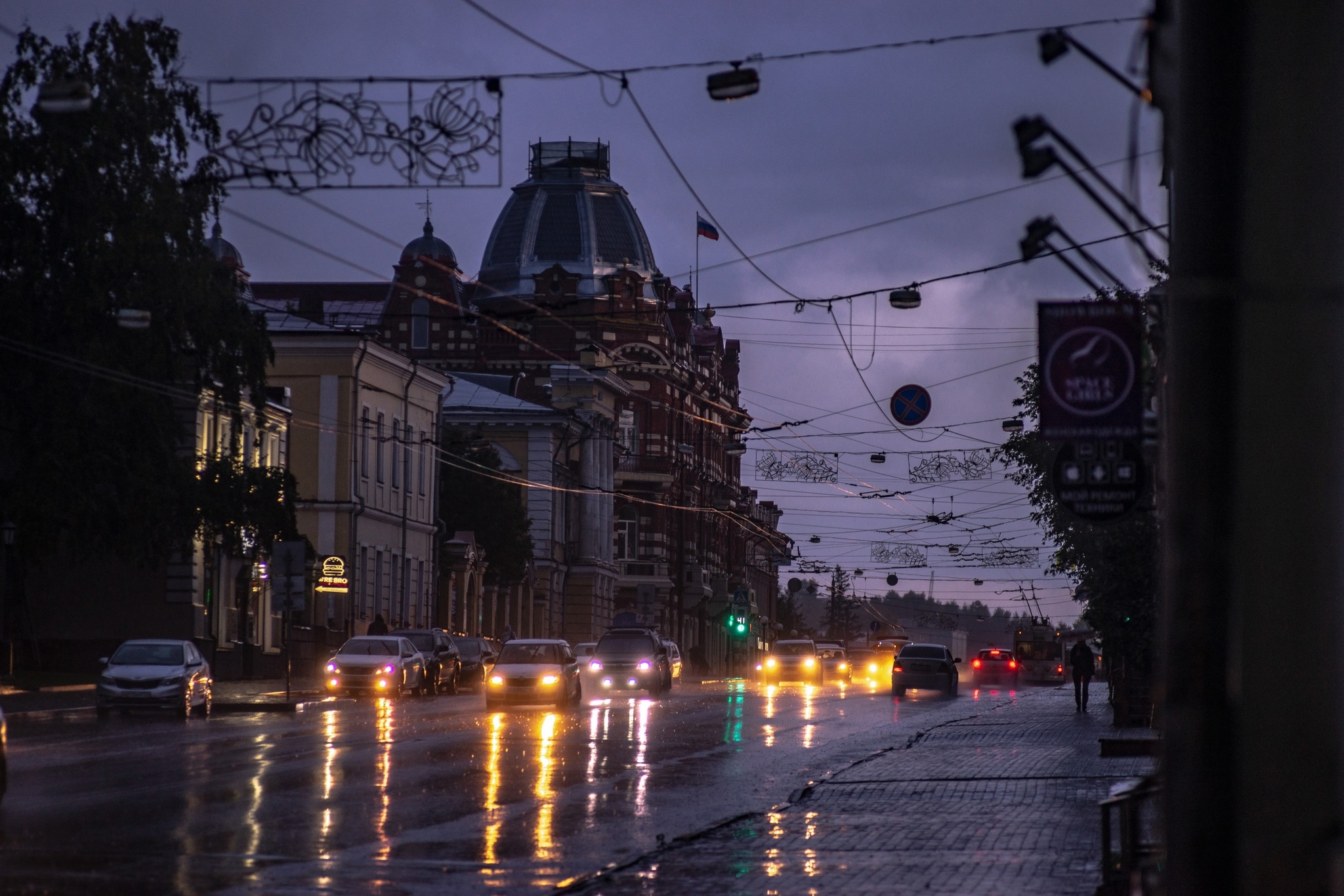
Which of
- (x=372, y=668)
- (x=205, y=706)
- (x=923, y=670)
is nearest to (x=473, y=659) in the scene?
(x=372, y=668)

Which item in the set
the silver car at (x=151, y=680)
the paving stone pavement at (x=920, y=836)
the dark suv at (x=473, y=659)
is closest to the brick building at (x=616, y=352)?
the dark suv at (x=473, y=659)

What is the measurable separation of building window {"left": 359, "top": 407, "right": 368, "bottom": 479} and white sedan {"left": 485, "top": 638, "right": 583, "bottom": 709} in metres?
27.6

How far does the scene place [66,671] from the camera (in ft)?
158

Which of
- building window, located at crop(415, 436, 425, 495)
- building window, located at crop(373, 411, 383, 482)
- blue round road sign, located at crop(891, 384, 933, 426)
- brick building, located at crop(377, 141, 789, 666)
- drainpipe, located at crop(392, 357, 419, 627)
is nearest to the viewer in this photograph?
blue round road sign, located at crop(891, 384, 933, 426)

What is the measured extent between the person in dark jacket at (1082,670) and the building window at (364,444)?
29.3m

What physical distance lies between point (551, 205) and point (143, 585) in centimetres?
5821

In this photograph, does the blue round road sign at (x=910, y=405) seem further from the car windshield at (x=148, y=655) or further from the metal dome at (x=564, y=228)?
the metal dome at (x=564, y=228)

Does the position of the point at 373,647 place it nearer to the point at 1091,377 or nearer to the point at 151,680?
the point at 151,680

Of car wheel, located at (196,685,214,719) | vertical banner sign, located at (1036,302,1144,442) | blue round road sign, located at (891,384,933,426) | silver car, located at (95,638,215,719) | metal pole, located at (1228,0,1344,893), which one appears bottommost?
car wheel, located at (196,685,214,719)

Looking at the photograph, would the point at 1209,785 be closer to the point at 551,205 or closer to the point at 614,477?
the point at 614,477

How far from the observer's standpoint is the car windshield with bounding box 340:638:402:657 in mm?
42844

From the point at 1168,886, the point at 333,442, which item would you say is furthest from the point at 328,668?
the point at 1168,886

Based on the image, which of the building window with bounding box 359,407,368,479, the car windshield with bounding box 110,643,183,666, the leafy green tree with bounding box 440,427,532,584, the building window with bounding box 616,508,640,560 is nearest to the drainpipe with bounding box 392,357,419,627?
the building window with bounding box 359,407,368,479

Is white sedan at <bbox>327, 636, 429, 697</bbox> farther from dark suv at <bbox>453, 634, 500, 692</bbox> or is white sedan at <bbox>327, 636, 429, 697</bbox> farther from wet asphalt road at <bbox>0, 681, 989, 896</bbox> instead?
wet asphalt road at <bbox>0, 681, 989, 896</bbox>
